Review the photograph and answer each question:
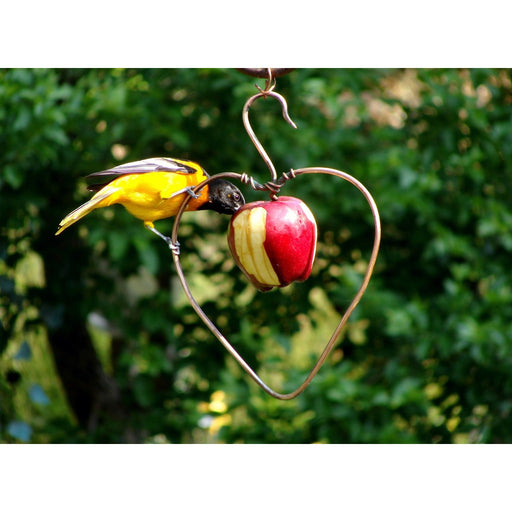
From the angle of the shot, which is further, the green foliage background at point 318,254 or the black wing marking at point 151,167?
the green foliage background at point 318,254

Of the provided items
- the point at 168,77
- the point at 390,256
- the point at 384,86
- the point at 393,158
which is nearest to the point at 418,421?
the point at 390,256

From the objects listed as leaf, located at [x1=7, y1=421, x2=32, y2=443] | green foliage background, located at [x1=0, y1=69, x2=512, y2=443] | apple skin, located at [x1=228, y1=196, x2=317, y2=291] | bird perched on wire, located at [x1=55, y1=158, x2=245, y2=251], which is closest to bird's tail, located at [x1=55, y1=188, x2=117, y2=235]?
bird perched on wire, located at [x1=55, y1=158, x2=245, y2=251]

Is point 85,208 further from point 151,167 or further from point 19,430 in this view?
point 19,430

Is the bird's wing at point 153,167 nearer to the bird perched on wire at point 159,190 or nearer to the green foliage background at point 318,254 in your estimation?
the bird perched on wire at point 159,190

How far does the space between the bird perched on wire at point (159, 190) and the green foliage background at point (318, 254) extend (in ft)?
2.69

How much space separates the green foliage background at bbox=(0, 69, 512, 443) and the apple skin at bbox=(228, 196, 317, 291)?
869mm

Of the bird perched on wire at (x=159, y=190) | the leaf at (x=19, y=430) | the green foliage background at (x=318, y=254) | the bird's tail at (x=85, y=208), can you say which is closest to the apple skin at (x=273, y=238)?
the bird perched on wire at (x=159, y=190)

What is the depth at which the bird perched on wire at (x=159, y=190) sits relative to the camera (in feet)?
3.42

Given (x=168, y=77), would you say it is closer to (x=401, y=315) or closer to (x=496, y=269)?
(x=401, y=315)

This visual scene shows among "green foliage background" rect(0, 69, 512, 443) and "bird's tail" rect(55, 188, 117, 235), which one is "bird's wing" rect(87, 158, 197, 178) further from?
"green foliage background" rect(0, 69, 512, 443)

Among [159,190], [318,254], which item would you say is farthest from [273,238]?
[318,254]

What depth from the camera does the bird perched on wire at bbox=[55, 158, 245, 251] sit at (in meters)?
1.04

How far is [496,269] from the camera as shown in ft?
7.08

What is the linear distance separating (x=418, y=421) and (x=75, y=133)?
4.91 ft
